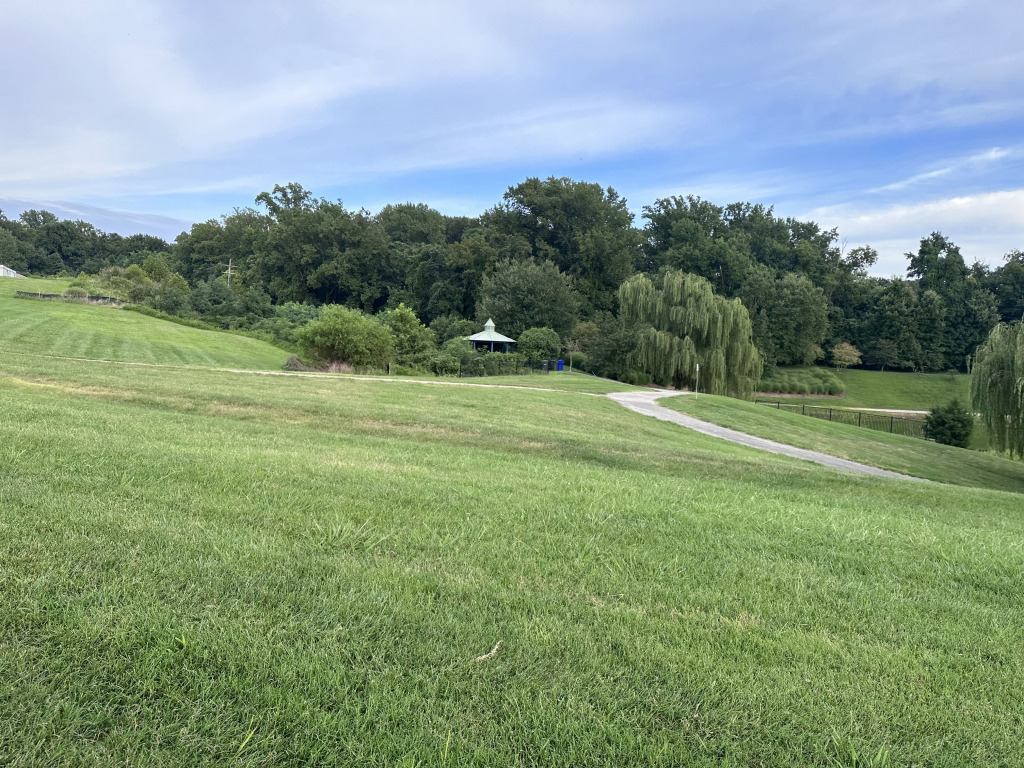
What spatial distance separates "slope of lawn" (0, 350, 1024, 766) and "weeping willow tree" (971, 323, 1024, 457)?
57.0ft

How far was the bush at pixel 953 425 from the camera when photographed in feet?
98.7

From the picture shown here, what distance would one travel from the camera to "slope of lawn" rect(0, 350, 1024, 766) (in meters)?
2.36

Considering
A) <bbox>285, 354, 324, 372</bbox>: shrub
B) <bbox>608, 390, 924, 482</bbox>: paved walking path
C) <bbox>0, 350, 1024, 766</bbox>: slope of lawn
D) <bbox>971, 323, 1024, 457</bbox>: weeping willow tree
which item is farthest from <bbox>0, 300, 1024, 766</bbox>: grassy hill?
<bbox>285, 354, 324, 372</bbox>: shrub

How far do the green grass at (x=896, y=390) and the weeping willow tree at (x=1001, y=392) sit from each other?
33.5 m

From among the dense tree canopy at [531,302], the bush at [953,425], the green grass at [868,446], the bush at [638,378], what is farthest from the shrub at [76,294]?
the bush at [953,425]

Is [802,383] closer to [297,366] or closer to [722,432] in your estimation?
[722,432]

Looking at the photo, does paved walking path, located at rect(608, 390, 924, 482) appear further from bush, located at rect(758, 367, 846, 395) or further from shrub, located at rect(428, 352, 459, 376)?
bush, located at rect(758, 367, 846, 395)

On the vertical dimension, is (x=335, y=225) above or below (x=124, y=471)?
above

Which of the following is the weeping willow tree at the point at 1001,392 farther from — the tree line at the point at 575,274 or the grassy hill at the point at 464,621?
the tree line at the point at 575,274

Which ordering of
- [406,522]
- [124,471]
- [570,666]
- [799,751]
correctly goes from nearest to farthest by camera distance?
1. [799,751]
2. [570,666]
3. [406,522]
4. [124,471]

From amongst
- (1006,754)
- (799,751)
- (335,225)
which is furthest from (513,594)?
(335,225)

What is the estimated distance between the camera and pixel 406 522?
4629mm

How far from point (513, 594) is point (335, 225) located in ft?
240

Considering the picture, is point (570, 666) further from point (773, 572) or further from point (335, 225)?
point (335, 225)
